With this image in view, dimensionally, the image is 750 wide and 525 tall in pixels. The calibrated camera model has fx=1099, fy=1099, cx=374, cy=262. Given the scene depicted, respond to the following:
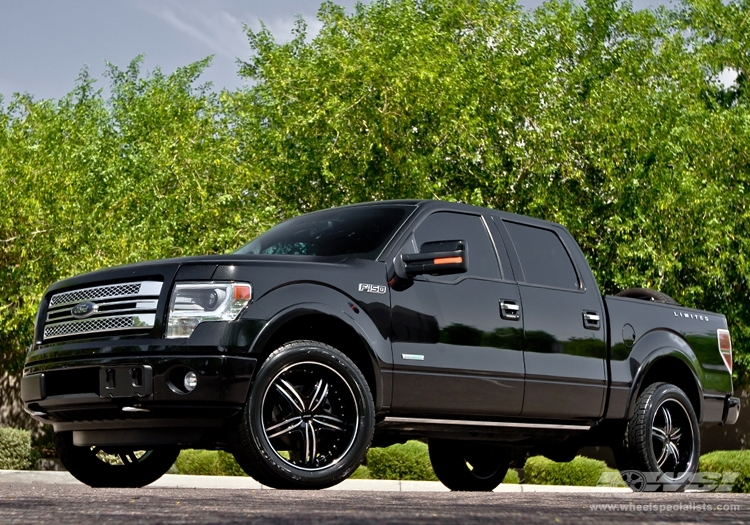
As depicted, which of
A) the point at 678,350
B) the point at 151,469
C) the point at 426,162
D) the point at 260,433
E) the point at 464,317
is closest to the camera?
the point at 260,433

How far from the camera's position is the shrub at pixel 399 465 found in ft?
62.3

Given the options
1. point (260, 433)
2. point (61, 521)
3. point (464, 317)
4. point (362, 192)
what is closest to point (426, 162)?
point (362, 192)

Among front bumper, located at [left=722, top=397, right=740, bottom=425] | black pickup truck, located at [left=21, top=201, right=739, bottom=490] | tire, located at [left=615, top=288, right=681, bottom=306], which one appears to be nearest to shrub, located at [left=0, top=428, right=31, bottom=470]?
black pickup truck, located at [left=21, top=201, right=739, bottom=490]

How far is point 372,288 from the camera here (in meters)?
7.20

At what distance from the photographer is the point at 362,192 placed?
22594 millimetres

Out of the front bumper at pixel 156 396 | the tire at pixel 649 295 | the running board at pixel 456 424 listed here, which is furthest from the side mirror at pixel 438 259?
the tire at pixel 649 295

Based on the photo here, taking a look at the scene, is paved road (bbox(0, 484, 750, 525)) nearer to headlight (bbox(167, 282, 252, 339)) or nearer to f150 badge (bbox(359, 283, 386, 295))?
headlight (bbox(167, 282, 252, 339))

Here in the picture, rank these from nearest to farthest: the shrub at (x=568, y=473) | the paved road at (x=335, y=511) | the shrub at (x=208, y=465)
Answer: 1. the paved road at (x=335, y=511)
2. the shrub at (x=208, y=465)
3. the shrub at (x=568, y=473)

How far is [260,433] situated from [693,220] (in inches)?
692

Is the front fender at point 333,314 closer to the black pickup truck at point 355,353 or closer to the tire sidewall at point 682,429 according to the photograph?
the black pickup truck at point 355,353

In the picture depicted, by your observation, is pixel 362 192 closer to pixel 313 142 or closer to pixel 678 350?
pixel 313 142

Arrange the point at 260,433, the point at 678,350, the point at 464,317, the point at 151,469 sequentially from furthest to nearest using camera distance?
the point at 678,350 < the point at 151,469 < the point at 464,317 < the point at 260,433

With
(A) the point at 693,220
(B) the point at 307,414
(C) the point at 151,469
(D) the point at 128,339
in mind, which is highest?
(A) the point at 693,220

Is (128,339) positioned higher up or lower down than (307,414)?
higher up
